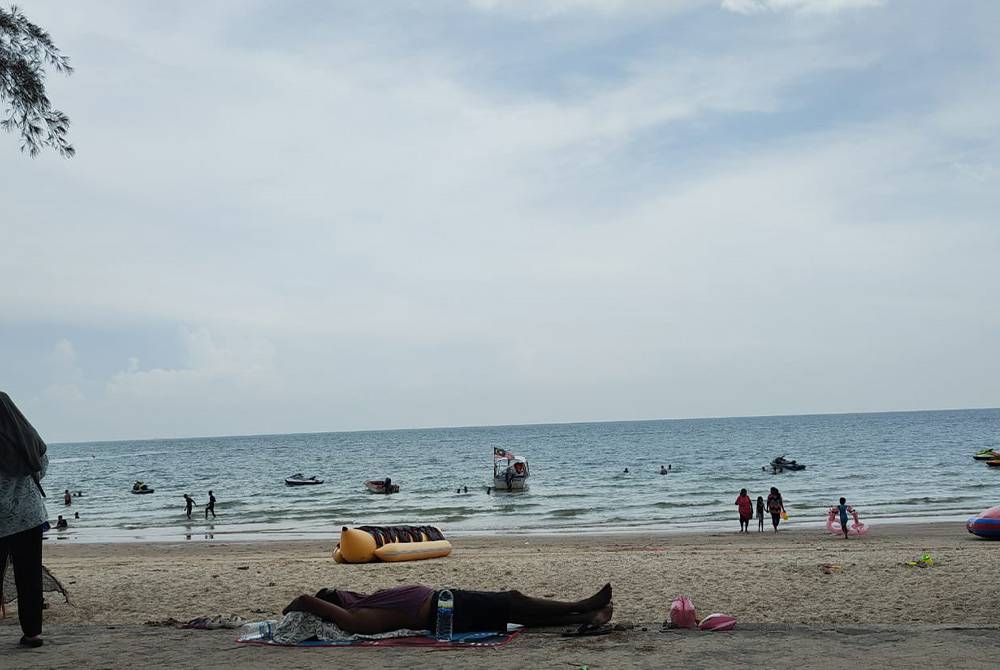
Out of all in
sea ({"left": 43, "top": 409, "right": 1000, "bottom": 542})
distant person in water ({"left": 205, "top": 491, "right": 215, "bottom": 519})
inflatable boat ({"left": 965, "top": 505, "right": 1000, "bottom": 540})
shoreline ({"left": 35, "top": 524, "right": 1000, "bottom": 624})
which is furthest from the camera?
distant person in water ({"left": 205, "top": 491, "right": 215, "bottom": 519})

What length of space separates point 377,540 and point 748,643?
12.0 m

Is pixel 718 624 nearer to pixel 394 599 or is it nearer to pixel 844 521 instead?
pixel 394 599

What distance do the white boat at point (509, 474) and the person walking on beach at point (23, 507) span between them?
3759cm

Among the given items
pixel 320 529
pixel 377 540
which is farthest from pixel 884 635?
pixel 320 529

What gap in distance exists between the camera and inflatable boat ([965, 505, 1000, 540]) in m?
18.5

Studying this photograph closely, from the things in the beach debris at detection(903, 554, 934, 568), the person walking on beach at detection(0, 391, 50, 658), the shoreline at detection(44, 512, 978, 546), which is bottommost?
the shoreline at detection(44, 512, 978, 546)

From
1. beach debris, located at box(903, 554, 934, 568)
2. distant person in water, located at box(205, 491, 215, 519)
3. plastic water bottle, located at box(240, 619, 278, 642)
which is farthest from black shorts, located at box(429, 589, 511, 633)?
distant person in water, located at box(205, 491, 215, 519)

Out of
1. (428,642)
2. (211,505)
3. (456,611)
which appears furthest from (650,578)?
(211,505)

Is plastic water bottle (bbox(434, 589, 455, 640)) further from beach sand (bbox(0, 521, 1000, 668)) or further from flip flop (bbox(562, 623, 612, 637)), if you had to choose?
flip flop (bbox(562, 623, 612, 637))

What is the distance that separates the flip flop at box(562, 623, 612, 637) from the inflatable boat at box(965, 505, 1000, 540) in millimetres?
15248

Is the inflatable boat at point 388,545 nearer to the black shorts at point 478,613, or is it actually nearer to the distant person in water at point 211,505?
the black shorts at point 478,613

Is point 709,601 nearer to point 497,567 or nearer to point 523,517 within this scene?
point 497,567

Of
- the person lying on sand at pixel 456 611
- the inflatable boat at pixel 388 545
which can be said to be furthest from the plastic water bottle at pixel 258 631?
the inflatable boat at pixel 388 545

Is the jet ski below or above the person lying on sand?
below
